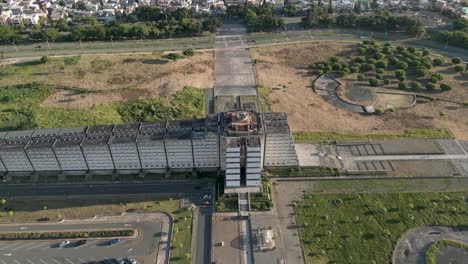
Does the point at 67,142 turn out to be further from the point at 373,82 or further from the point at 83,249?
the point at 373,82

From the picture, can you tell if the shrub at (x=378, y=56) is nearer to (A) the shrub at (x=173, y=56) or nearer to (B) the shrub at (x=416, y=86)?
(B) the shrub at (x=416, y=86)

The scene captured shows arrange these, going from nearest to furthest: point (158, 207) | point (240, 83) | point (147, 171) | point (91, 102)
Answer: point (158, 207)
point (147, 171)
point (91, 102)
point (240, 83)

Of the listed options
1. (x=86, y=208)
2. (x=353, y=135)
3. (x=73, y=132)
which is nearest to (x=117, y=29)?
(x=73, y=132)

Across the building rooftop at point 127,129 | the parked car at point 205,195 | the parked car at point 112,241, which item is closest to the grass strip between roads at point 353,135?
the parked car at point 205,195

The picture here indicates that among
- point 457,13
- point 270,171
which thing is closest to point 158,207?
point 270,171

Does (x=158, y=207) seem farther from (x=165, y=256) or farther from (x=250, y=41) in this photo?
(x=250, y=41)
